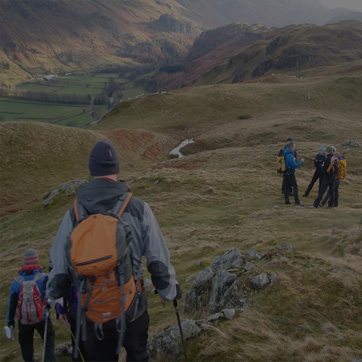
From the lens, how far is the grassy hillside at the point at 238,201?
554 centimetres

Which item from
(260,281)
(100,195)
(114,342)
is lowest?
(260,281)

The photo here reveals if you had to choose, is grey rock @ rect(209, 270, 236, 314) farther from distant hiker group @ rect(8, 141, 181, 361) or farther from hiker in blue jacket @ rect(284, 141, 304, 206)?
hiker in blue jacket @ rect(284, 141, 304, 206)

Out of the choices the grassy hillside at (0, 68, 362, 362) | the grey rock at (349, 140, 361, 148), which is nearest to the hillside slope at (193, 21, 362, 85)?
the grassy hillside at (0, 68, 362, 362)

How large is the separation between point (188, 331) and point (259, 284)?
72.6 inches

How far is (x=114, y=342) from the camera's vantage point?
177 inches

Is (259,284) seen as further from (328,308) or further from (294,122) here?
(294,122)

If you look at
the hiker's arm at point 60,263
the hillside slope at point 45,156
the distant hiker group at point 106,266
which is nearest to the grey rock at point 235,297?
the distant hiker group at point 106,266

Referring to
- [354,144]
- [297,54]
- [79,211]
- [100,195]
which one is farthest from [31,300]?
[297,54]

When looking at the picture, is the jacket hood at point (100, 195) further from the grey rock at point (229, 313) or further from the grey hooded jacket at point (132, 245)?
the grey rock at point (229, 313)

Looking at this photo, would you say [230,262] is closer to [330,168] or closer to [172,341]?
[172,341]

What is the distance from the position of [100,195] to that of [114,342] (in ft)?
6.84

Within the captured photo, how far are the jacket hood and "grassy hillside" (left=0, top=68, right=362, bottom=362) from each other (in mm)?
2982

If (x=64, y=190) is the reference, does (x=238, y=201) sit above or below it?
above

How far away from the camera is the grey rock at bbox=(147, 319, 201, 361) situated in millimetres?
5626
